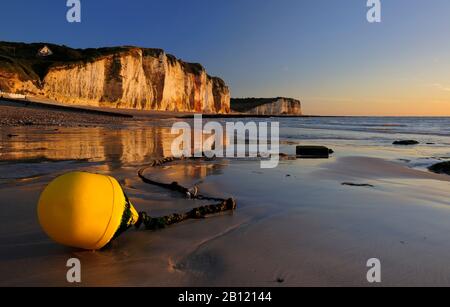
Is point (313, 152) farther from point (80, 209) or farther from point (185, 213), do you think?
point (80, 209)

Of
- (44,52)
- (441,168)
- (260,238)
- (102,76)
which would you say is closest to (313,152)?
(441,168)

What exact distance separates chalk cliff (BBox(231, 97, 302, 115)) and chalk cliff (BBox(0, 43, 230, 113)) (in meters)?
72.6

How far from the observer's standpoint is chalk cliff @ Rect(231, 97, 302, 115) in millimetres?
165750

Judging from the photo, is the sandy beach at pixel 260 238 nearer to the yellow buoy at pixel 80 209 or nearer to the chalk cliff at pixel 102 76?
the yellow buoy at pixel 80 209

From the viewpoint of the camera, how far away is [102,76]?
197ft

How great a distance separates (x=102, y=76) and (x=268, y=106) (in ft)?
386

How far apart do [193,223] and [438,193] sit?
4410mm

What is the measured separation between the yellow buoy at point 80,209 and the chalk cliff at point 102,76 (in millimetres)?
47973

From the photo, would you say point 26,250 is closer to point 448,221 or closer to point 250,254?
point 250,254

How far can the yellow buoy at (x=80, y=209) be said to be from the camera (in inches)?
104

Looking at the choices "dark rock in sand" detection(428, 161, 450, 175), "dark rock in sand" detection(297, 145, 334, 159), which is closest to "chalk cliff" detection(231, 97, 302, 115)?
"dark rock in sand" detection(297, 145, 334, 159)

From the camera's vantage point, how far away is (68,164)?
771 cm

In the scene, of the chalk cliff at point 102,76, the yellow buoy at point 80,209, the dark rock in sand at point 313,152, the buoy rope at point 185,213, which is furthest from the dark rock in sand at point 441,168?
the chalk cliff at point 102,76
